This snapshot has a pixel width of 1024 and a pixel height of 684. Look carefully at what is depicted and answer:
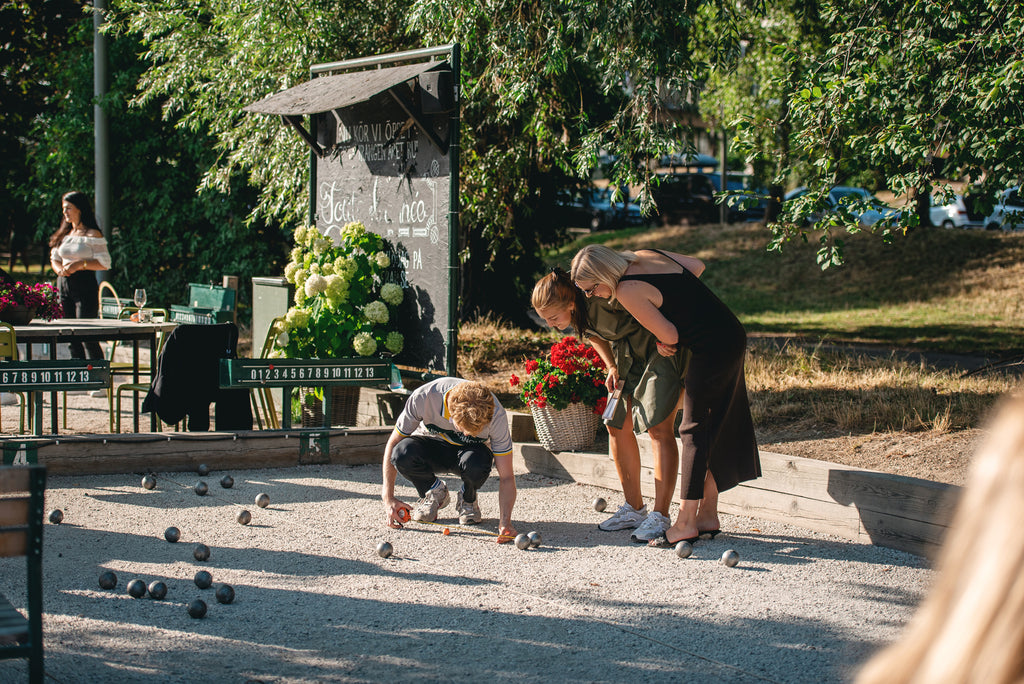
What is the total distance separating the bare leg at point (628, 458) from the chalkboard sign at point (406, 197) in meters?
2.17

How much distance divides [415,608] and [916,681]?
405 cm

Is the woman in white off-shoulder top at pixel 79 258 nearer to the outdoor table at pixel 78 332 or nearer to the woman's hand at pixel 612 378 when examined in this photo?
the outdoor table at pixel 78 332

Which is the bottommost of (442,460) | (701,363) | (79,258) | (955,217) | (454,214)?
(442,460)

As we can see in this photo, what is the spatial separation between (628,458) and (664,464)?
A: 30cm

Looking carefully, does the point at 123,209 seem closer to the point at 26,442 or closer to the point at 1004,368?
the point at 26,442

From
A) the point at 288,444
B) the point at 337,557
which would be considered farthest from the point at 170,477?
the point at 337,557

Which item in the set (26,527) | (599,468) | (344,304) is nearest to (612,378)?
(599,468)

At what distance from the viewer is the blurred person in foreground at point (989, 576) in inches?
33.3

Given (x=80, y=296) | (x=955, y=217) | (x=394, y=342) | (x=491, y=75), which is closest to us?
(x=394, y=342)

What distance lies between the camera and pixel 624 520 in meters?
6.18

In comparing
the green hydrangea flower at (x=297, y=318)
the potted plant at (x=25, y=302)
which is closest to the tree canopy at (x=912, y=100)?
the green hydrangea flower at (x=297, y=318)

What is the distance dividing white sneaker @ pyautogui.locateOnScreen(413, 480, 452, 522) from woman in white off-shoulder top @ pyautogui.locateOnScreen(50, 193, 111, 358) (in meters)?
4.41

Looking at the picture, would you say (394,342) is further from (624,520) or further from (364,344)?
(624,520)

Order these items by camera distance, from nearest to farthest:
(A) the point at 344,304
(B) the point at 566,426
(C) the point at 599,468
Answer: (C) the point at 599,468
(B) the point at 566,426
(A) the point at 344,304
